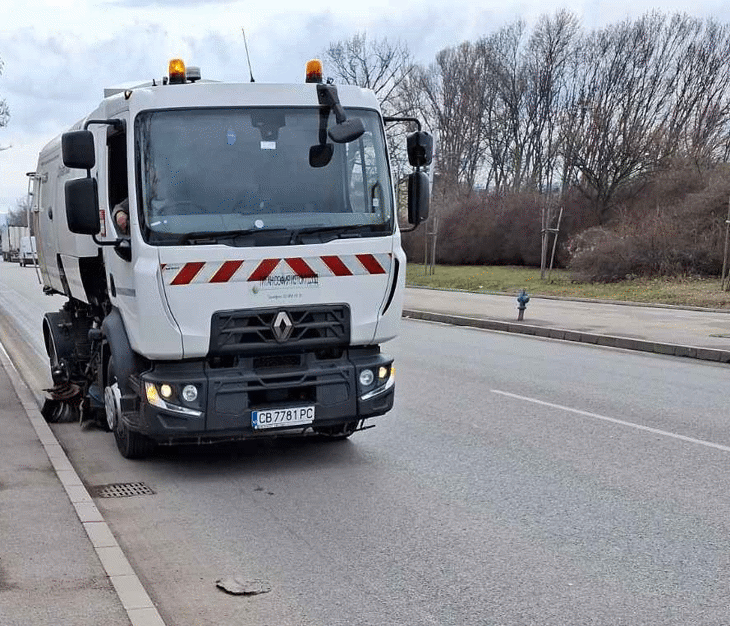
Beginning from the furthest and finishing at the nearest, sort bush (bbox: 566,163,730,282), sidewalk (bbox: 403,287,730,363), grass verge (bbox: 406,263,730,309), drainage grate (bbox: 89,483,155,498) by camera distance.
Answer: bush (bbox: 566,163,730,282) < grass verge (bbox: 406,263,730,309) < sidewalk (bbox: 403,287,730,363) < drainage grate (bbox: 89,483,155,498)

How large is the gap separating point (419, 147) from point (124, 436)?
3431 mm

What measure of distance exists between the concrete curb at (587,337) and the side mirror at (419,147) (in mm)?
8873

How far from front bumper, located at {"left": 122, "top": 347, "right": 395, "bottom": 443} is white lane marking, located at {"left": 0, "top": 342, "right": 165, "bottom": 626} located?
26.6 inches

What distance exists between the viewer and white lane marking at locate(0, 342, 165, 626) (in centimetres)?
467

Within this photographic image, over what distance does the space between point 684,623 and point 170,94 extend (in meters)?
5.18

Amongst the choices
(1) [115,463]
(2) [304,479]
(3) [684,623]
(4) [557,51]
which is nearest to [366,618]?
(3) [684,623]

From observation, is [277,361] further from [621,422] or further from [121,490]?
[621,422]

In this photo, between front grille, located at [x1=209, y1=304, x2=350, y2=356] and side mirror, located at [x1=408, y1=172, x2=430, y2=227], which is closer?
front grille, located at [x1=209, y1=304, x2=350, y2=356]

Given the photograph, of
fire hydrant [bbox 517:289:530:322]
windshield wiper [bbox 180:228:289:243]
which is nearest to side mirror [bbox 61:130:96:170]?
windshield wiper [bbox 180:228:289:243]

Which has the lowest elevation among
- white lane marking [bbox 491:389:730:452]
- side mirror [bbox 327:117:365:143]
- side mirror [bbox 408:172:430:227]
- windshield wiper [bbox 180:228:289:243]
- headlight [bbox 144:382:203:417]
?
white lane marking [bbox 491:389:730:452]

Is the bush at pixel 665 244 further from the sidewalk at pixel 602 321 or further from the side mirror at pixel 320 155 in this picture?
the side mirror at pixel 320 155

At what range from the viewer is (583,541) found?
232 inches

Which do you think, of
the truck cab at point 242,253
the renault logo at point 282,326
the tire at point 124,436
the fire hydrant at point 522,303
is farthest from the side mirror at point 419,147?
the fire hydrant at point 522,303

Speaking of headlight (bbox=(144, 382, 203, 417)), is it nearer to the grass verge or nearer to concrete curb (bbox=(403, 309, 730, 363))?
concrete curb (bbox=(403, 309, 730, 363))
